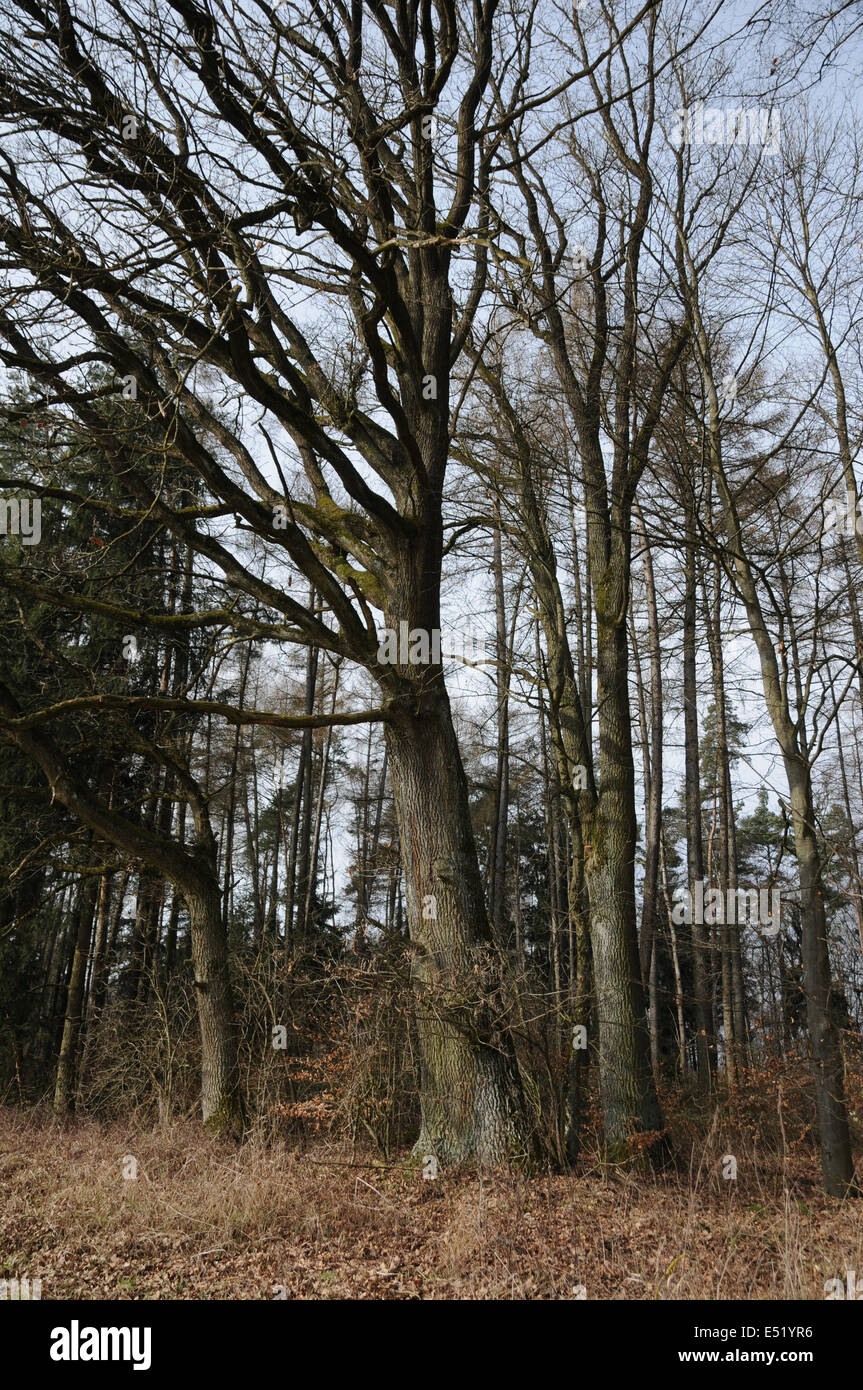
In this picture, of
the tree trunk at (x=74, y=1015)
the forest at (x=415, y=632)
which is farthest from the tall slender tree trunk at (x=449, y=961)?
the tree trunk at (x=74, y=1015)

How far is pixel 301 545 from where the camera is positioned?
6789 millimetres

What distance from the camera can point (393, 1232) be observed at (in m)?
5.26

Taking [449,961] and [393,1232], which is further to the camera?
[449,961]

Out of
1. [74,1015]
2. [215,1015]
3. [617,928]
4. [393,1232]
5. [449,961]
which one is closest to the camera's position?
[393,1232]

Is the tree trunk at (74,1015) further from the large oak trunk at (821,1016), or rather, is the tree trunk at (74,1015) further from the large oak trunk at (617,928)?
the large oak trunk at (821,1016)

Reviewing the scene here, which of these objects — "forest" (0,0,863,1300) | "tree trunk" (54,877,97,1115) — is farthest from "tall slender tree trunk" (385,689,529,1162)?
"tree trunk" (54,877,97,1115)

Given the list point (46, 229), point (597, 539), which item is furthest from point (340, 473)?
point (597, 539)

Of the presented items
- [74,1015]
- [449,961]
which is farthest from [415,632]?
[74,1015]

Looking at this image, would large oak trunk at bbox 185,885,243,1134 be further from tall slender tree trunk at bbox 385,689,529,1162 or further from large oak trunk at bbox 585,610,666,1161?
large oak trunk at bbox 585,610,666,1161

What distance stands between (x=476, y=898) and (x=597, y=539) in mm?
4423

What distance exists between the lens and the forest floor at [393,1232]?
171 inches

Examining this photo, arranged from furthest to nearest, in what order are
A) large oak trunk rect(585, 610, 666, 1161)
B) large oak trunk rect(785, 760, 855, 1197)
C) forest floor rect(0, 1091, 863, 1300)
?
large oak trunk rect(585, 610, 666, 1161), large oak trunk rect(785, 760, 855, 1197), forest floor rect(0, 1091, 863, 1300)

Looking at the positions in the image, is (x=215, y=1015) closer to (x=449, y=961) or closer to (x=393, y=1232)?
(x=449, y=961)

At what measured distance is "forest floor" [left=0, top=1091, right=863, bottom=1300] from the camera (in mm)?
4348
